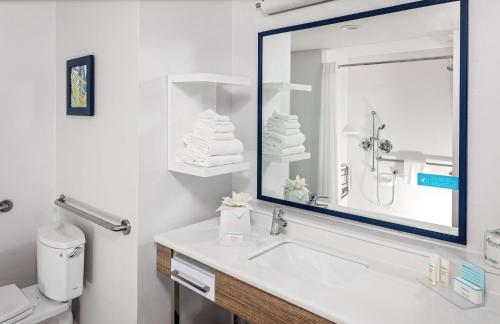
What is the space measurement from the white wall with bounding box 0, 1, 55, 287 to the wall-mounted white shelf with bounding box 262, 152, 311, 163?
1.40m

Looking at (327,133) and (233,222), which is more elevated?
(327,133)

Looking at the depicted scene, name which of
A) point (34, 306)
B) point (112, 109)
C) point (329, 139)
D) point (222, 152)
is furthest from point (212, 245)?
point (34, 306)

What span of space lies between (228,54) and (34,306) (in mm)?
1625

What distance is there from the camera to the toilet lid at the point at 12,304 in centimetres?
158

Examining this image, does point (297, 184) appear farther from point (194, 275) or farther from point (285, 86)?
point (194, 275)

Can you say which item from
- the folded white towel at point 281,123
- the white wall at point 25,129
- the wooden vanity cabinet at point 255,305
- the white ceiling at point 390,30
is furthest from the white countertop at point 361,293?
the white wall at point 25,129

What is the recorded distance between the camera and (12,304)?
166 centimetres

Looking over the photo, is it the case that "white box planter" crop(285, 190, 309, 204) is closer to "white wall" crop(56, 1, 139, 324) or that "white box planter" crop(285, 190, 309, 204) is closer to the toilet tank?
"white wall" crop(56, 1, 139, 324)

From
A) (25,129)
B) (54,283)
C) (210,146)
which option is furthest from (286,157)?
(25,129)

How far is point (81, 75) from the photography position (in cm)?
187

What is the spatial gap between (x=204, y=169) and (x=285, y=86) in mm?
578

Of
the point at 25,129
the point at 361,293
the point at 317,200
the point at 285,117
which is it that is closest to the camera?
the point at 361,293

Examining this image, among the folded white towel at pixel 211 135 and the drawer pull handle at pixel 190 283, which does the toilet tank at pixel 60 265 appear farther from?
the folded white towel at pixel 211 135

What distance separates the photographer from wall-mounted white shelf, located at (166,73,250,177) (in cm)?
158
